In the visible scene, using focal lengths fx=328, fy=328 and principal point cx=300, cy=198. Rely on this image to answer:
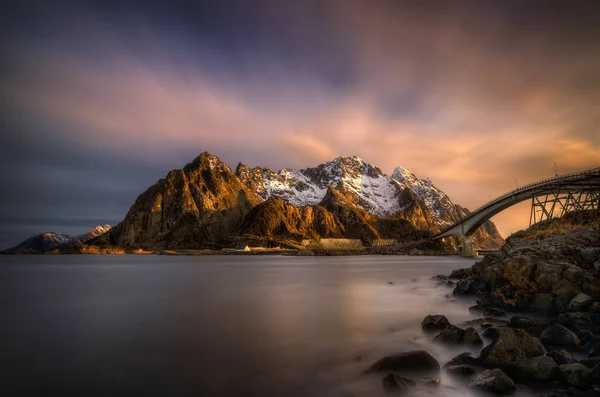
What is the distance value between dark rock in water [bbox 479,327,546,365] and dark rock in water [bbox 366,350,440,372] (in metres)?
1.64

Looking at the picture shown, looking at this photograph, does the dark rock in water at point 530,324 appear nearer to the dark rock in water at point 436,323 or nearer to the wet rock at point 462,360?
the dark rock in water at point 436,323

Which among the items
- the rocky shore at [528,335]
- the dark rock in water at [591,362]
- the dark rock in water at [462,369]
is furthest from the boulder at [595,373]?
the dark rock in water at [462,369]

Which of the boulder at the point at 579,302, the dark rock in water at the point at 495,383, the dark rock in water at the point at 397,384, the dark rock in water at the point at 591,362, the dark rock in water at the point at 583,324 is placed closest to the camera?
the dark rock in water at the point at 495,383

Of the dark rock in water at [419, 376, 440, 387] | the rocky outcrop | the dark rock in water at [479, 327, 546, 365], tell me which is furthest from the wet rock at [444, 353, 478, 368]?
the rocky outcrop

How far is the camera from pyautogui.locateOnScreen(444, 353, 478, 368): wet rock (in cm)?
1067

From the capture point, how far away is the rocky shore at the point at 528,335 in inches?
356

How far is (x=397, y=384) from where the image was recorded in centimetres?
916

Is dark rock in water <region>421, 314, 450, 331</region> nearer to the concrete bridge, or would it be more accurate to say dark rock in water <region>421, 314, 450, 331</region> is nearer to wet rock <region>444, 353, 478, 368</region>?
wet rock <region>444, 353, 478, 368</region>

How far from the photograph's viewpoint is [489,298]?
22312 mm

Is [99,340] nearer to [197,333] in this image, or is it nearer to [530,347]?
[197,333]

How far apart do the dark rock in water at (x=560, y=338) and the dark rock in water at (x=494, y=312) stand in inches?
240

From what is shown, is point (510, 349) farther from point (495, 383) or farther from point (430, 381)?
point (430, 381)

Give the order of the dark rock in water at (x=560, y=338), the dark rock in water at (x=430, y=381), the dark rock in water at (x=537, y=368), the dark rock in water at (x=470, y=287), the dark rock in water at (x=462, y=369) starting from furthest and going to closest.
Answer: the dark rock in water at (x=470, y=287) → the dark rock in water at (x=560, y=338) → the dark rock in water at (x=462, y=369) → the dark rock in water at (x=430, y=381) → the dark rock in water at (x=537, y=368)

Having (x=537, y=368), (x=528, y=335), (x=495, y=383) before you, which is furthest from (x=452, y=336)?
(x=495, y=383)
